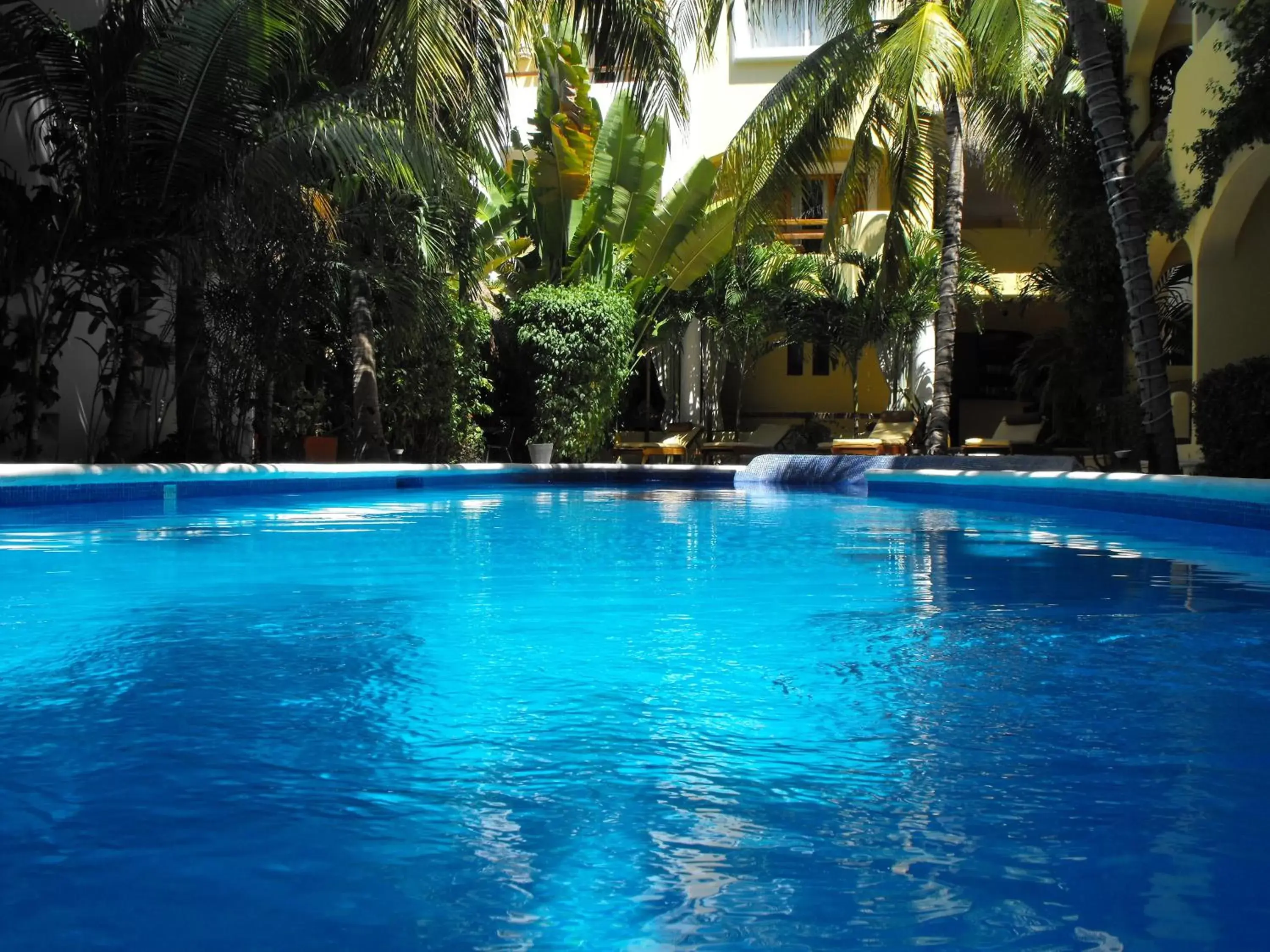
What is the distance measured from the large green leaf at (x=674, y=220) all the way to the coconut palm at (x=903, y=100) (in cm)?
287

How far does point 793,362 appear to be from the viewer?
24.5 metres

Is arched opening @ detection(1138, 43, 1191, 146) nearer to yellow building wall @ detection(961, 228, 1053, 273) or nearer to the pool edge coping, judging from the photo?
the pool edge coping

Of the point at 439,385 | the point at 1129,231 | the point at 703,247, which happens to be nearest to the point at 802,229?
the point at 703,247

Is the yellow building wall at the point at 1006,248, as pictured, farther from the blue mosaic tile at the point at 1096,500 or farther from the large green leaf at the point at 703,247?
the blue mosaic tile at the point at 1096,500

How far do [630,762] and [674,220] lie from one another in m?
16.3

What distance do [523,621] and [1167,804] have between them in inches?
105

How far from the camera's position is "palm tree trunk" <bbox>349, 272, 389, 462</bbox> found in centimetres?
1479

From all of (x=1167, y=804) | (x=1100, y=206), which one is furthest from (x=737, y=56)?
(x=1167, y=804)

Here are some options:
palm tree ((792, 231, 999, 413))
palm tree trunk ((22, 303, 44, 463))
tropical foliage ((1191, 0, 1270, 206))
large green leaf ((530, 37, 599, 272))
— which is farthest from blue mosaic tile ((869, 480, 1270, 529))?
palm tree trunk ((22, 303, 44, 463))

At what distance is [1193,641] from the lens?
4281mm

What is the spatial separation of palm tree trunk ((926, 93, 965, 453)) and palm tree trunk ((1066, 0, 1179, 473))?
313 cm

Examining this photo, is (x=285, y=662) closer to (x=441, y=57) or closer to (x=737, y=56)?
(x=441, y=57)

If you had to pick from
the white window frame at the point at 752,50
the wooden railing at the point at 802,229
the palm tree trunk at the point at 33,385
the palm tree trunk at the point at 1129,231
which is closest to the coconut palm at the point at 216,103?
the palm tree trunk at the point at 33,385

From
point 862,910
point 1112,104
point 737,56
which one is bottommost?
point 862,910
